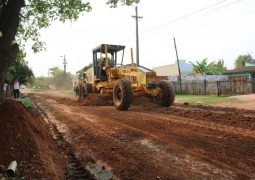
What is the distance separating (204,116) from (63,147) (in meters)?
6.09

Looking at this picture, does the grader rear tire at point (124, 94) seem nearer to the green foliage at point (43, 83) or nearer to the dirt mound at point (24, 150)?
the dirt mound at point (24, 150)

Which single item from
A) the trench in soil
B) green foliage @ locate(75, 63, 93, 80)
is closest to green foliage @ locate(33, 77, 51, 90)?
green foliage @ locate(75, 63, 93, 80)

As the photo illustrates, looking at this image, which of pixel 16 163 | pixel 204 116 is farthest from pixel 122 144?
pixel 204 116

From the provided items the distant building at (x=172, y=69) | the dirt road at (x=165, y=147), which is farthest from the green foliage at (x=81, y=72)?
the distant building at (x=172, y=69)

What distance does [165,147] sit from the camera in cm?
689

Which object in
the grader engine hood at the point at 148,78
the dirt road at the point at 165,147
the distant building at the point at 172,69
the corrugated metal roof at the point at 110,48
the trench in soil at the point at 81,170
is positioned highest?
the distant building at the point at 172,69

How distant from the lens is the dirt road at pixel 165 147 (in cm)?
529

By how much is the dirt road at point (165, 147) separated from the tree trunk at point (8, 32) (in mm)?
2418

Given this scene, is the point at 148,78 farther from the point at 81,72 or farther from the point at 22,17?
the point at 81,72

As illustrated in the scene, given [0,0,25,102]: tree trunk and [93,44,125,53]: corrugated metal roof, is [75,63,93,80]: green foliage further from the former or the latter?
[0,0,25,102]: tree trunk

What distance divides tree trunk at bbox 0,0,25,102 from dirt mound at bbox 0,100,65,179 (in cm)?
95

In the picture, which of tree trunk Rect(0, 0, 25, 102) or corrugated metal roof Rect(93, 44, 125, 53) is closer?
tree trunk Rect(0, 0, 25, 102)

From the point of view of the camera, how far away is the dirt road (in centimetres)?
529

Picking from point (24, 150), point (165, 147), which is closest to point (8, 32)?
point (24, 150)
